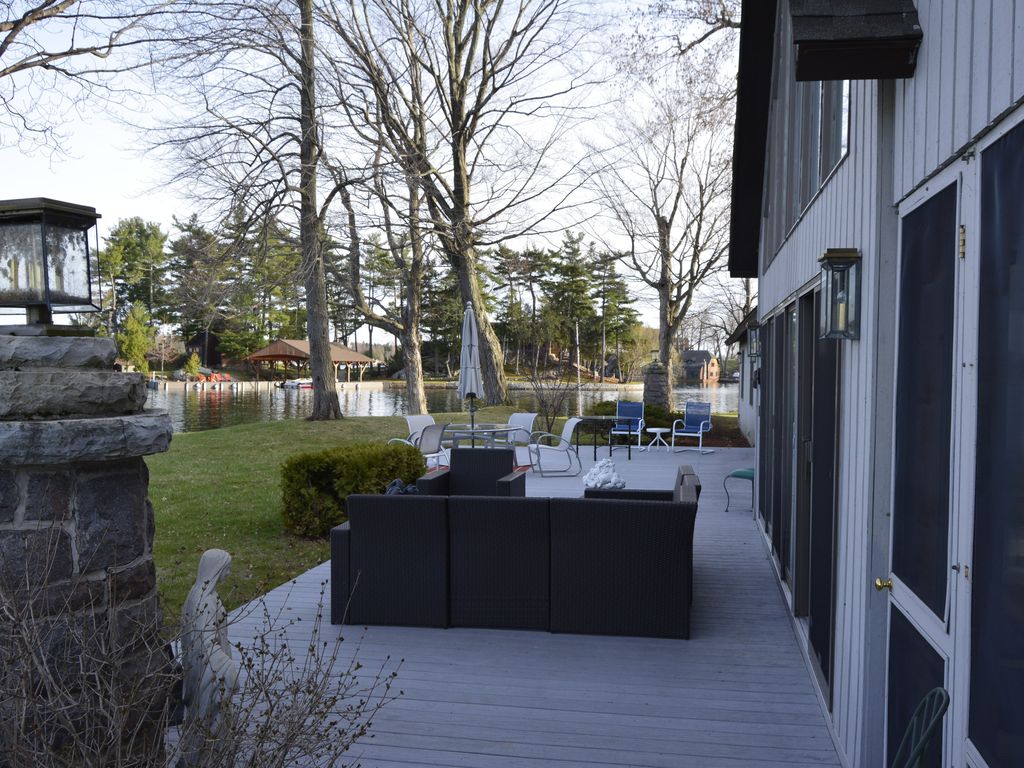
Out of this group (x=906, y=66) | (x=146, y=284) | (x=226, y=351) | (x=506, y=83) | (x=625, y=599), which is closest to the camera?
(x=906, y=66)

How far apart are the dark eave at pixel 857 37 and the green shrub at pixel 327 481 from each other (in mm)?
5678

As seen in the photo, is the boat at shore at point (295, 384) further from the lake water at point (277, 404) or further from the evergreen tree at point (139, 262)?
the evergreen tree at point (139, 262)

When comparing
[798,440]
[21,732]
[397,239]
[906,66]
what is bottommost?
[21,732]

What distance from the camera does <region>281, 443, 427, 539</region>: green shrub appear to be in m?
7.54

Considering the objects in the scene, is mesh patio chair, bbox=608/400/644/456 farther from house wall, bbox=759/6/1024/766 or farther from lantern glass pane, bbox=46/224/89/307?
lantern glass pane, bbox=46/224/89/307

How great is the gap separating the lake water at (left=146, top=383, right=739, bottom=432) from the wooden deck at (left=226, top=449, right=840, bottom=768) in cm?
1787

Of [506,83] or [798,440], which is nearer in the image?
[798,440]

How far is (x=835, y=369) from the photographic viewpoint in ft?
11.8

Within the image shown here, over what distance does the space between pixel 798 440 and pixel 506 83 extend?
15.9m

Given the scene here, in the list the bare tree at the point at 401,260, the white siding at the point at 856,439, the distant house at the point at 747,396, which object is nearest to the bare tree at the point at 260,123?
the bare tree at the point at 401,260

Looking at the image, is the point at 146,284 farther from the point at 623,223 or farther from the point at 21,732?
the point at 21,732

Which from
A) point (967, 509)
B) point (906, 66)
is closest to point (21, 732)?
point (967, 509)

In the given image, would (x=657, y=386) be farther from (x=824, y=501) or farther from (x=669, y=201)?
(x=824, y=501)

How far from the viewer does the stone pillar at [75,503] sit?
2.46m
